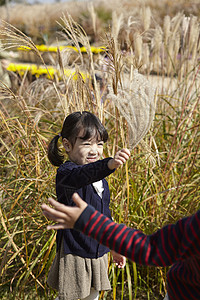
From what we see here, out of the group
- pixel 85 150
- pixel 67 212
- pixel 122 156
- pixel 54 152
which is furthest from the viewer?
pixel 54 152

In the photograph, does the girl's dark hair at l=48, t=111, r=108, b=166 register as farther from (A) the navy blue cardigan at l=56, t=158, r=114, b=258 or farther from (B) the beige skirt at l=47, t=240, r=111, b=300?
(B) the beige skirt at l=47, t=240, r=111, b=300

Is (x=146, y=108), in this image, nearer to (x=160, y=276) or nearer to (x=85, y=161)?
(x=85, y=161)

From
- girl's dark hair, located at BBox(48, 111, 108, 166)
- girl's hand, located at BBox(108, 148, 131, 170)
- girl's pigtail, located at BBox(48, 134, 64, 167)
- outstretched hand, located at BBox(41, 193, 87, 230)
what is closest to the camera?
outstretched hand, located at BBox(41, 193, 87, 230)

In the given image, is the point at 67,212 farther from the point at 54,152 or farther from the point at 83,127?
the point at 54,152

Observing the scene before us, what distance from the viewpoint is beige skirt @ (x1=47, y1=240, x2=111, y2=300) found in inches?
57.8

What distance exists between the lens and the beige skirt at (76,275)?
1.47 m

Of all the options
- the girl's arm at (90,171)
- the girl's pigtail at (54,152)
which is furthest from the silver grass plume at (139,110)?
the girl's pigtail at (54,152)

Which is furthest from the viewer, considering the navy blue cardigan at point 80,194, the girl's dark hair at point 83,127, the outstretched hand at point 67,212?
the girl's dark hair at point 83,127

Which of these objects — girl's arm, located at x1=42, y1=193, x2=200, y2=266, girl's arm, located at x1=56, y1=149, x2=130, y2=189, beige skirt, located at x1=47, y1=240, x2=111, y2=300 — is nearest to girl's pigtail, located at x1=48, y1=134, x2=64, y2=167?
girl's arm, located at x1=56, y1=149, x2=130, y2=189

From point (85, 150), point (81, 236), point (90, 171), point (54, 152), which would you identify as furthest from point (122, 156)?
point (54, 152)

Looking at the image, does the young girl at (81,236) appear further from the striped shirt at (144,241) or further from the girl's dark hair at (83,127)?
the striped shirt at (144,241)

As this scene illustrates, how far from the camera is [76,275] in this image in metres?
1.48

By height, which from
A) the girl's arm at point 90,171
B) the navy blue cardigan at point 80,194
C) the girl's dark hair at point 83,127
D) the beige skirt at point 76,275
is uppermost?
the girl's dark hair at point 83,127

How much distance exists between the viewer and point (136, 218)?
6.86 ft
